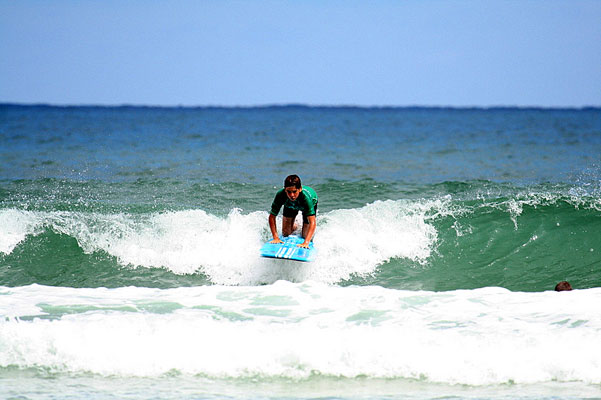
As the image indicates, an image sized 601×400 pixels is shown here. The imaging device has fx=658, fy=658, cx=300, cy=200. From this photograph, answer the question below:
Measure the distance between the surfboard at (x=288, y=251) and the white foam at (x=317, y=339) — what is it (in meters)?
1.07

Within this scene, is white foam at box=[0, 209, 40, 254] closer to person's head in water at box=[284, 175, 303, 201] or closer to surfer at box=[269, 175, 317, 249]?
surfer at box=[269, 175, 317, 249]

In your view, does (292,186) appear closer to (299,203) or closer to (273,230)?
(299,203)

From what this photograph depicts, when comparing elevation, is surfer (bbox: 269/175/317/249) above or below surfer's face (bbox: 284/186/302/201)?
below

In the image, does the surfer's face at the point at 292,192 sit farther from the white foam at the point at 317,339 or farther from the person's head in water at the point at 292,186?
the white foam at the point at 317,339

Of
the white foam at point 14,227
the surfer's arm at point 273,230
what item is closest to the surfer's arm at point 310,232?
the surfer's arm at point 273,230

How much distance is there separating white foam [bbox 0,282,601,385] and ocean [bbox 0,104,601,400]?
0.02 m

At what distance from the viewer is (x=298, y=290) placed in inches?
354

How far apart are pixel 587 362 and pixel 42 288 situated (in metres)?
7.21

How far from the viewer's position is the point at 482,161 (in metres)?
24.6

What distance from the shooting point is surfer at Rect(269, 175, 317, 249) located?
9.46 m

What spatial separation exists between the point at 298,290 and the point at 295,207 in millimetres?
1475

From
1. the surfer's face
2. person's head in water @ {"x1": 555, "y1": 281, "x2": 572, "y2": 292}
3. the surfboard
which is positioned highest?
the surfer's face

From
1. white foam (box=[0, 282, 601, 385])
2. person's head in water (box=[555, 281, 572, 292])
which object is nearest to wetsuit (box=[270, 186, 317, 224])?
white foam (box=[0, 282, 601, 385])

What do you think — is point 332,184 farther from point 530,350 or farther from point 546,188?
point 530,350
